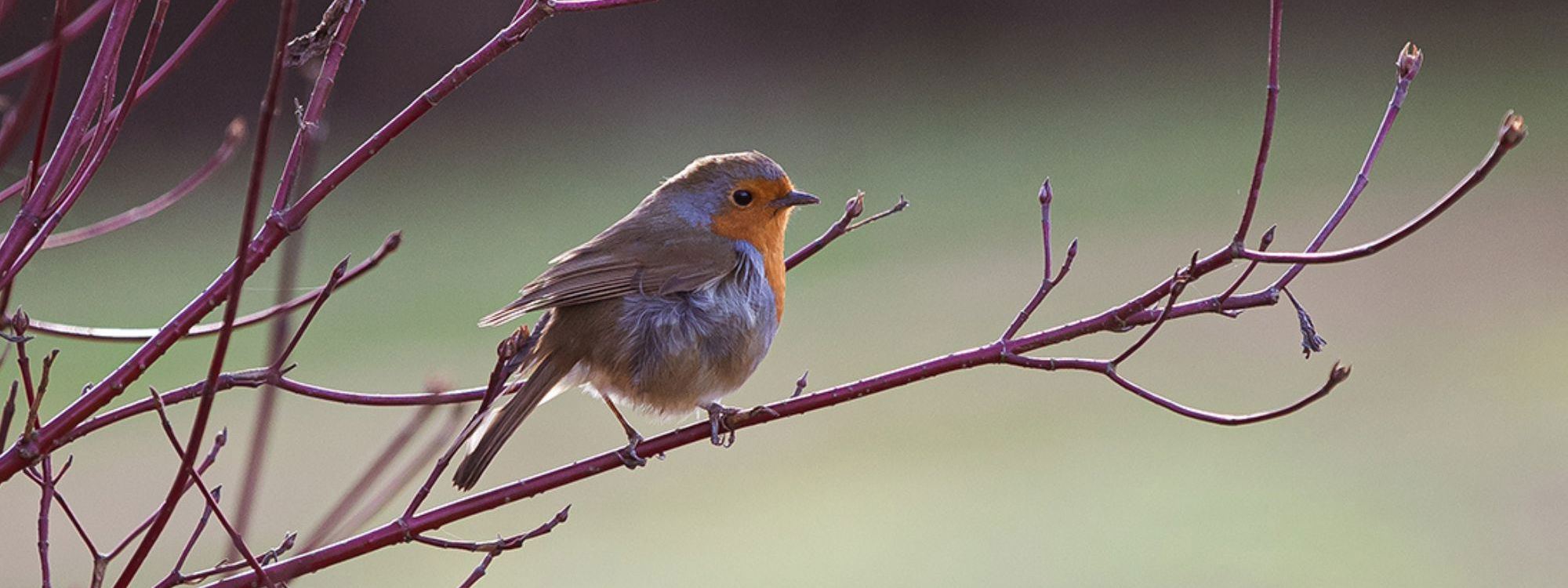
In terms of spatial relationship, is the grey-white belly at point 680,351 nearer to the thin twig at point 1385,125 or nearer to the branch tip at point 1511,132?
the thin twig at point 1385,125

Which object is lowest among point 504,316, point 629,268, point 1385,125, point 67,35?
point 1385,125

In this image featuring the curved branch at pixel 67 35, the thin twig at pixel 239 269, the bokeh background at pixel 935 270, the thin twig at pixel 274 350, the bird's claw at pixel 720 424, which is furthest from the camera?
the bokeh background at pixel 935 270

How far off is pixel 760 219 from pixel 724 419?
926 mm

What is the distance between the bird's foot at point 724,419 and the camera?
2.33m

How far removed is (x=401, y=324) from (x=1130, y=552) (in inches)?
250

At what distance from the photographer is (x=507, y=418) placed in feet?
9.06

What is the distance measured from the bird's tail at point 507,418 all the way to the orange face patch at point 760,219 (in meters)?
0.54

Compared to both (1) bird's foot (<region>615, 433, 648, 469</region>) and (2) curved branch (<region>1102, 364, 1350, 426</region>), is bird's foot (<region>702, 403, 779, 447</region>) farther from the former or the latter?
(2) curved branch (<region>1102, 364, 1350, 426</region>)

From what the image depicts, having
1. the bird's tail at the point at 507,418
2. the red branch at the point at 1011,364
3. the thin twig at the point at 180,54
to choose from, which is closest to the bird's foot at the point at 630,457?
the red branch at the point at 1011,364

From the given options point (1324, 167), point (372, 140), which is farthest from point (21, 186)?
point (1324, 167)

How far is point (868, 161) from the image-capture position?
14234 mm

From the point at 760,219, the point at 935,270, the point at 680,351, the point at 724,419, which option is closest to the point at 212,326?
the point at 724,419

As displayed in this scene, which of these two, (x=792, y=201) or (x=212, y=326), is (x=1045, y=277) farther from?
(x=792, y=201)

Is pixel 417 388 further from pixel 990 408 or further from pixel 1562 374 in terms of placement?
pixel 1562 374
